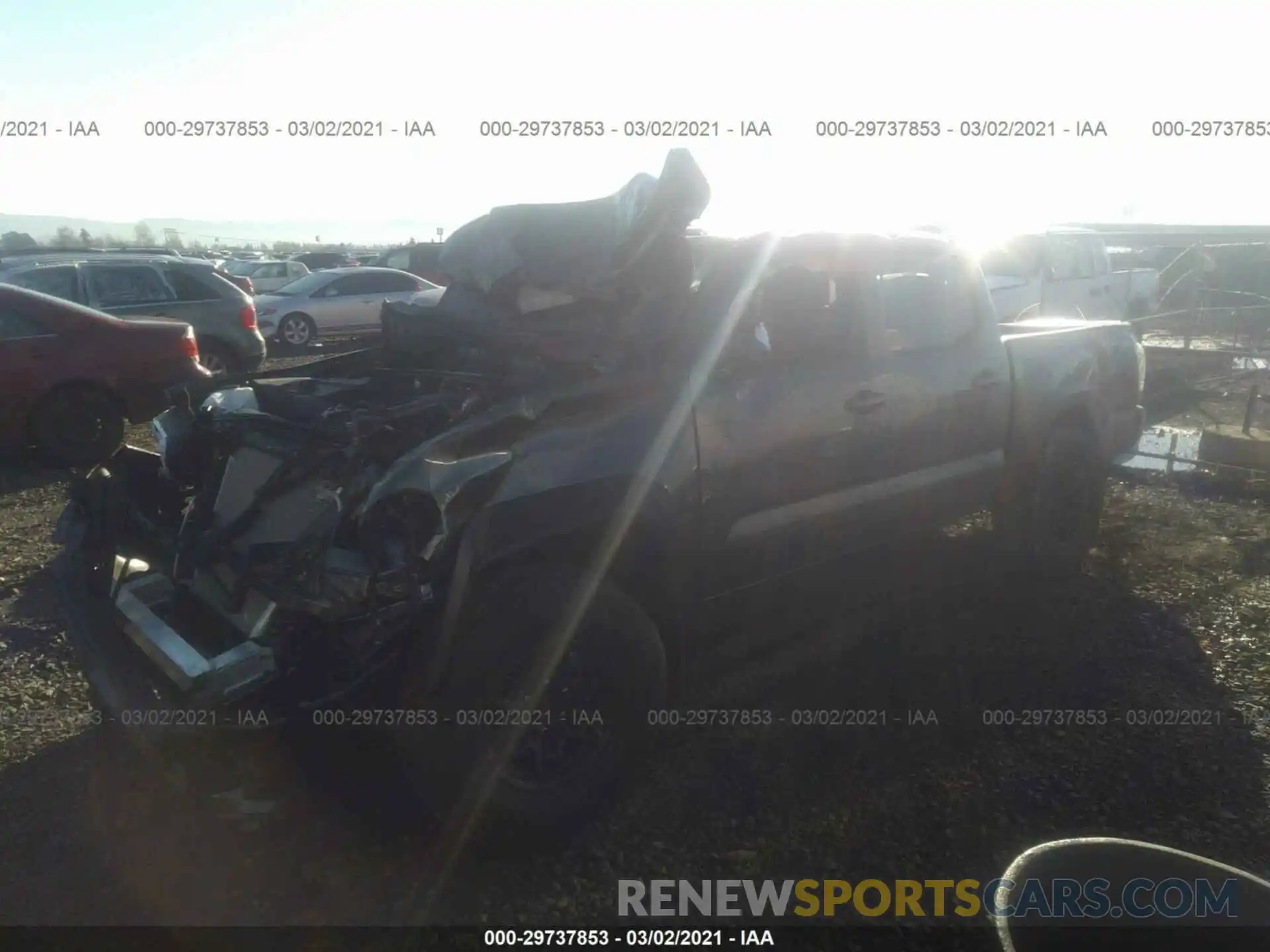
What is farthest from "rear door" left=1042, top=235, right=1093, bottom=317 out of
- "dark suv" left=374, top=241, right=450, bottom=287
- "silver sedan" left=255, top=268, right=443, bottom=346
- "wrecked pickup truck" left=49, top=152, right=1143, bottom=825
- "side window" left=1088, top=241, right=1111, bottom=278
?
"dark suv" left=374, top=241, right=450, bottom=287

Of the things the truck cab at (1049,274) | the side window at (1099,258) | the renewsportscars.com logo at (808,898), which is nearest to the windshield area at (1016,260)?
the truck cab at (1049,274)

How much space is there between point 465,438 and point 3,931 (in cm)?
191

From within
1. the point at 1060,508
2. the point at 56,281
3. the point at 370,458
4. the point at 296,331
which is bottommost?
Answer: the point at 296,331

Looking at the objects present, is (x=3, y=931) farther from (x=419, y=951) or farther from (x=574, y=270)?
(x=574, y=270)

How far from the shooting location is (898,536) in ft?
14.4

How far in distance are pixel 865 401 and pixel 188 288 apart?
982 cm

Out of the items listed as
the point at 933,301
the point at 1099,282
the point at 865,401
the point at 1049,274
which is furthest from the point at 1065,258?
the point at 865,401

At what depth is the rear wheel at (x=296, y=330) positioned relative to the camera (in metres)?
17.6

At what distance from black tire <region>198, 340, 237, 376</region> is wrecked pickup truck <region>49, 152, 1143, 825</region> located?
7.96m

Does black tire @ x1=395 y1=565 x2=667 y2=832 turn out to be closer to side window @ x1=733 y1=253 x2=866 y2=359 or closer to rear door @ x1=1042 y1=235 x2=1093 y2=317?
side window @ x1=733 y1=253 x2=866 y2=359

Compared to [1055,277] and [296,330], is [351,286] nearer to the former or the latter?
[296,330]

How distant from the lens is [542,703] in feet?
9.73

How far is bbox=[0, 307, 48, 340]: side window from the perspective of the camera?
25.0 ft

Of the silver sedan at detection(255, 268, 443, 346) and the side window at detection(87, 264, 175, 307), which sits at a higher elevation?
the side window at detection(87, 264, 175, 307)
